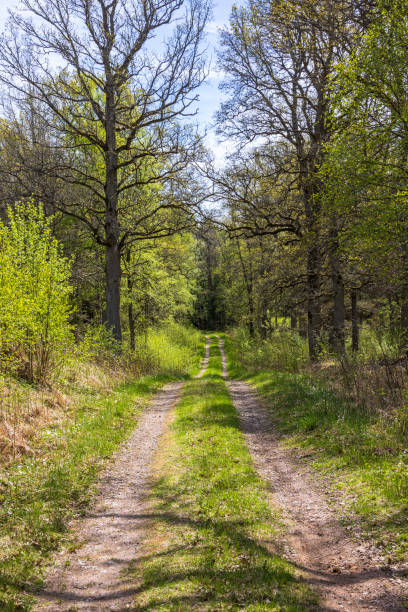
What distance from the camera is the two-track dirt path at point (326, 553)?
3.66 metres

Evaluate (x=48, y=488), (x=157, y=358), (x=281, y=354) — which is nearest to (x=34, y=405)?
(x=48, y=488)

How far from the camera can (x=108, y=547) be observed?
193 inches

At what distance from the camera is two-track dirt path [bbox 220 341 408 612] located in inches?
144

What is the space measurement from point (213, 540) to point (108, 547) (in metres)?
1.35

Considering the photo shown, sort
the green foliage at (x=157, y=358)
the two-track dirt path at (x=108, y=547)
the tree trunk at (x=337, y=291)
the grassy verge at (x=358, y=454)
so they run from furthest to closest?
the green foliage at (x=157, y=358) → the tree trunk at (x=337, y=291) → the grassy verge at (x=358, y=454) → the two-track dirt path at (x=108, y=547)

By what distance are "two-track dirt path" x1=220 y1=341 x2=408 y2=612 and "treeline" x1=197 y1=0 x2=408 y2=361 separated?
15.5ft

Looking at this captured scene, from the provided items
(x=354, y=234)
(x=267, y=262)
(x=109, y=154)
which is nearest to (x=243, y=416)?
(x=354, y=234)

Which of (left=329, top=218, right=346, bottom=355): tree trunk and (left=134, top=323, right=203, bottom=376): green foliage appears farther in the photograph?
(left=134, top=323, right=203, bottom=376): green foliage

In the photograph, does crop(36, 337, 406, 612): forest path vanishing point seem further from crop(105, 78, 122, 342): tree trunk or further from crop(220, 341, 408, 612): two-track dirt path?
crop(105, 78, 122, 342): tree trunk

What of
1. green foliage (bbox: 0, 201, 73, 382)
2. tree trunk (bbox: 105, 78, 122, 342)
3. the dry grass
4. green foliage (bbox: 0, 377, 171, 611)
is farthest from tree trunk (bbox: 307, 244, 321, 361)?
green foliage (bbox: 0, 377, 171, 611)

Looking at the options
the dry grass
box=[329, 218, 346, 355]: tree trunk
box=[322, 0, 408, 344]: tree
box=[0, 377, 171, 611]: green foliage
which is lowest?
box=[0, 377, 171, 611]: green foliage

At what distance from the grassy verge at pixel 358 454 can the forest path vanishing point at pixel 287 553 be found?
32 cm

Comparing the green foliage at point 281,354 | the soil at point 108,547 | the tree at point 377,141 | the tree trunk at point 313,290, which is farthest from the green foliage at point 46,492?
the green foliage at point 281,354

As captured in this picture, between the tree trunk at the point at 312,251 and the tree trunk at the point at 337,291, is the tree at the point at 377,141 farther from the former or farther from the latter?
the tree trunk at the point at 312,251
